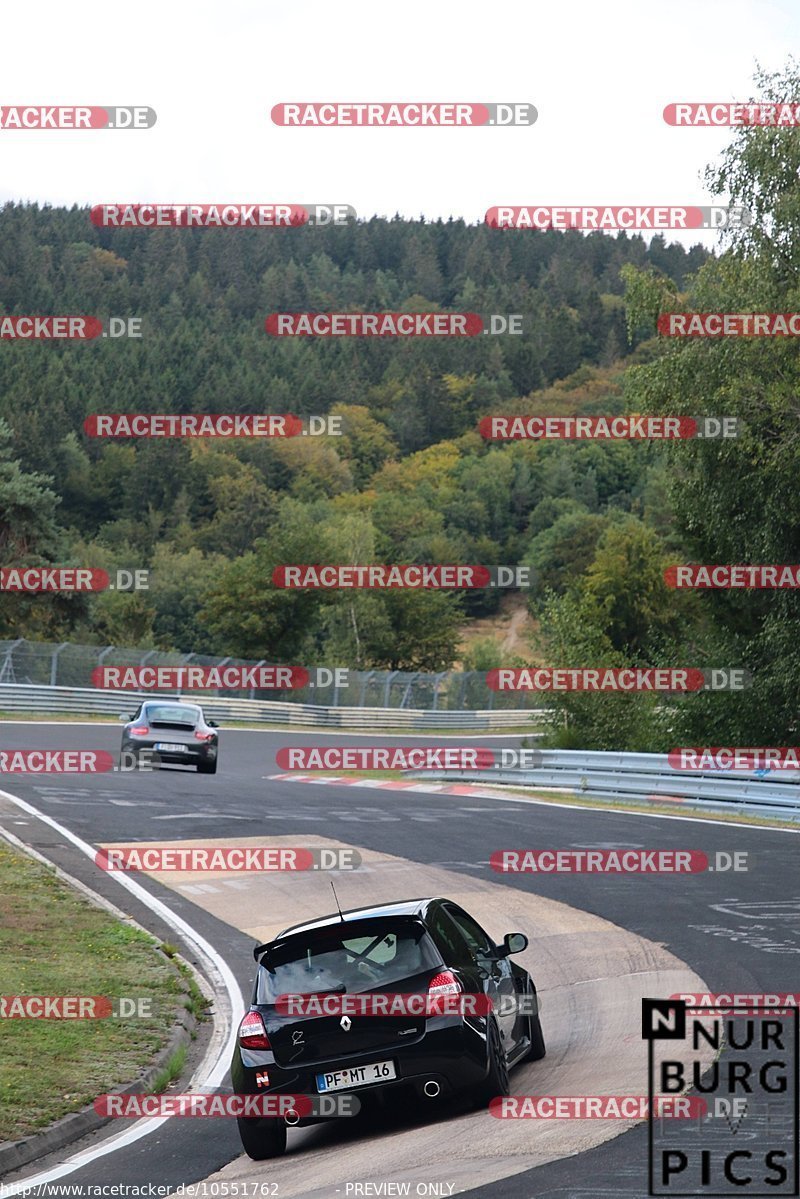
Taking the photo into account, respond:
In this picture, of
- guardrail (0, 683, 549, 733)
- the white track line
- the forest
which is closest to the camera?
the white track line

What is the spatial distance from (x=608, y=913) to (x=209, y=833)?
813cm

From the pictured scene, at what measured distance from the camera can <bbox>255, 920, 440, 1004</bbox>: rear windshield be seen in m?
8.62

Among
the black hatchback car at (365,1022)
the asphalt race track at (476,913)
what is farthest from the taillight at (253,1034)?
the asphalt race track at (476,913)

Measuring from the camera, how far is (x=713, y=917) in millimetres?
14977

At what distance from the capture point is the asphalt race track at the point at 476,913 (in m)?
7.73

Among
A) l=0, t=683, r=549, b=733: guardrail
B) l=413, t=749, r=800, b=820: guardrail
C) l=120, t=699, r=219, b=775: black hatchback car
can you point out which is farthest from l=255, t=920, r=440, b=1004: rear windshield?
l=0, t=683, r=549, b=733: guardrail

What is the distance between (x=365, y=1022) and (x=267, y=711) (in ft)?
148

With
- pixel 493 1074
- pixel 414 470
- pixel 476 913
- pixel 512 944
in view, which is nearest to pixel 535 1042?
pixel 512 944

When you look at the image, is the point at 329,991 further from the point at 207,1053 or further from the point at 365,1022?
the point at 207,1053

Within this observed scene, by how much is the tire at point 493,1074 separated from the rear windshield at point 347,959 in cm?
55

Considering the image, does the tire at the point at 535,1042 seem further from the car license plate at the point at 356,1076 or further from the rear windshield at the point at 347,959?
the car license plate at the point at 356,1076

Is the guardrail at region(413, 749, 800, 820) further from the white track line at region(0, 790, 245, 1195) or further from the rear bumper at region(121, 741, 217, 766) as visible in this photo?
the white track line at region(0, 790, 245, 1195)

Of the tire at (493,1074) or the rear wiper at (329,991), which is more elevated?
the rear wiper at (329,991)

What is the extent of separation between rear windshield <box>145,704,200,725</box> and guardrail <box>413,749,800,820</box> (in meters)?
6.39
